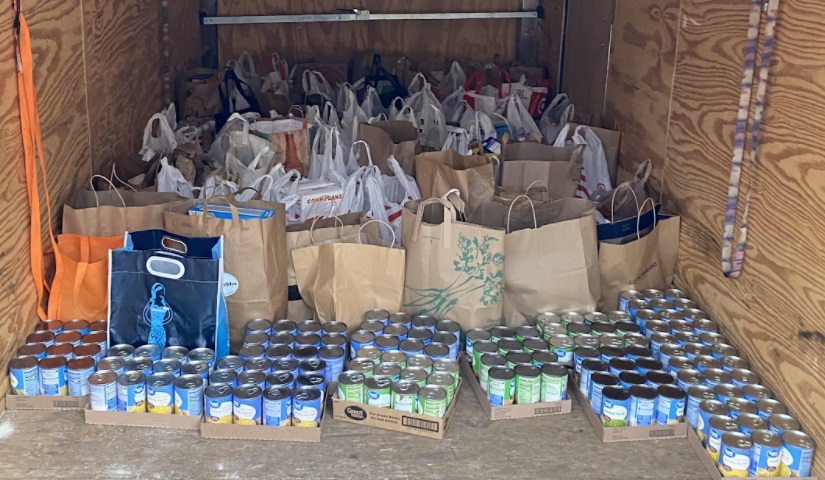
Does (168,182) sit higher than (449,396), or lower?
higher

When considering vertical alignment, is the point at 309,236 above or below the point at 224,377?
above

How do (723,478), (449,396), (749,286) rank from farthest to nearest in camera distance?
(749,286) < (449,396) < (723,478)

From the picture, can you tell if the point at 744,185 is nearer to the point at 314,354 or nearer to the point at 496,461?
the point at 496,461

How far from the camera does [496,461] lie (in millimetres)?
2535

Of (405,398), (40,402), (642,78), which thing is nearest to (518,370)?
(405,398)

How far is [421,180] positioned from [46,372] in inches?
65.0

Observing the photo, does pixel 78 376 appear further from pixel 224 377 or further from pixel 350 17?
pixel 350 17

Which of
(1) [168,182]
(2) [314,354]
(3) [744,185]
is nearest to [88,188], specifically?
(1) [168,182]

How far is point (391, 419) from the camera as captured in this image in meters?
2.65

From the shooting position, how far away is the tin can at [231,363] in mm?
2770

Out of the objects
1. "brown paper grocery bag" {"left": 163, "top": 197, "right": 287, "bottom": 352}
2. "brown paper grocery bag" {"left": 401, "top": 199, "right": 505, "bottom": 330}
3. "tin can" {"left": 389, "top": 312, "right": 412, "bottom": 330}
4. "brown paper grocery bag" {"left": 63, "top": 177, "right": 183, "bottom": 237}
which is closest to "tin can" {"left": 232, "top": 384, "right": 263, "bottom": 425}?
"brown paper grocery bag" {"left": 163, "top": 197, "right": 287, "bottom": 352}

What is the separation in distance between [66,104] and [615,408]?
7.38 ft

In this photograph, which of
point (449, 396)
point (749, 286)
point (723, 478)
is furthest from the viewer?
point (749, 286)

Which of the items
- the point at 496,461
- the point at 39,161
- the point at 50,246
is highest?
the point at 39,161
